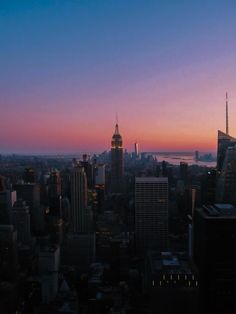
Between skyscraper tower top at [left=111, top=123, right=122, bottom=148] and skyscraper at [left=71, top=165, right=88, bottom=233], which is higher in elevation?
skyscraper tower top at [left=111, top=123, right=122, bottom=148]

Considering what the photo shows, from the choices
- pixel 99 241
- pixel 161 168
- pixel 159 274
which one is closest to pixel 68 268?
pixel 99 241

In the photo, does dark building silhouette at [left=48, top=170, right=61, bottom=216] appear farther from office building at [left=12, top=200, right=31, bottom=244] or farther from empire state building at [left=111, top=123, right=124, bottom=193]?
empire state building at [left=111, top=123, right=124, bottom=193]

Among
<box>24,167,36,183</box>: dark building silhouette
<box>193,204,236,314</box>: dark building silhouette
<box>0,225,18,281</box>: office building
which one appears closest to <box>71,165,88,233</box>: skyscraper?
<box>0,225,18,281</box>: office building

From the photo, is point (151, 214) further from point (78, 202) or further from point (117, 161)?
point (117, 161)

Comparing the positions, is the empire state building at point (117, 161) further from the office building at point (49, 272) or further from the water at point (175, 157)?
the office building at point (49, 272)

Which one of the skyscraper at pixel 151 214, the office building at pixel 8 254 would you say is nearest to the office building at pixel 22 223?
the office building at pixel 8 254

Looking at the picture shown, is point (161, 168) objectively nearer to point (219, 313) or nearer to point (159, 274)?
point (159, 274)
